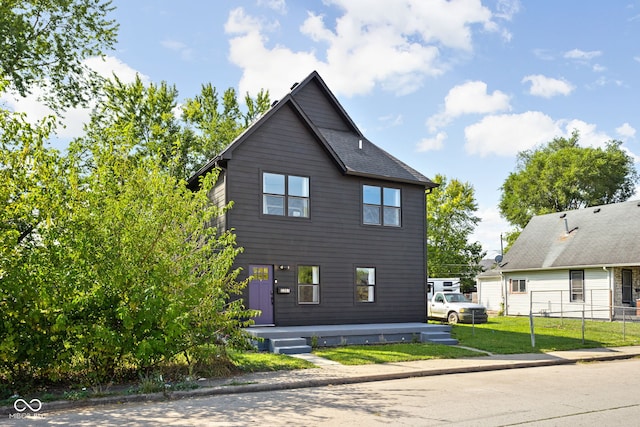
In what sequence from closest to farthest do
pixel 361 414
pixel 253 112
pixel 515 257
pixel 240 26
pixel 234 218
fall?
pixel 361 414, pixel 240 26, pixel 234 218, pixel 515 257, pixel 253 112

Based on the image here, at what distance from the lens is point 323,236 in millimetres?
18875

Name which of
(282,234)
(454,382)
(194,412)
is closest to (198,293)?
(194,412)

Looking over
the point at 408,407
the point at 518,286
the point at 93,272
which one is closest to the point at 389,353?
the point at 408,407

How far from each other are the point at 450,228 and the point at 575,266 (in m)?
25.3

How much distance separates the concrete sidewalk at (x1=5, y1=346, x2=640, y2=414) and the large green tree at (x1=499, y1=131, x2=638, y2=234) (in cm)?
3729

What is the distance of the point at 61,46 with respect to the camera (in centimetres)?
1830

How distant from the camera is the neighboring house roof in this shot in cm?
2828

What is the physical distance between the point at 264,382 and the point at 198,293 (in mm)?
2169

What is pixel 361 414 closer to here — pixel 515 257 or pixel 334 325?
pixel 334 325

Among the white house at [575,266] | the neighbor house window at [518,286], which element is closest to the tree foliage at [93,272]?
the white house at [575,266]

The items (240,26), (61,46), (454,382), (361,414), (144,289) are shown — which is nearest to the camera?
(361,414)

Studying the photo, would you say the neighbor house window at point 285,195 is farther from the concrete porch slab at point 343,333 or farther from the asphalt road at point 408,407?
the asphalt road at point 408,407

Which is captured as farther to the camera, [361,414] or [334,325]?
[334,325]

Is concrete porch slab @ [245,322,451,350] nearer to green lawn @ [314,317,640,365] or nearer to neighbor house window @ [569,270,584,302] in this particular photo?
green lawn @ [314,317,640,365]
